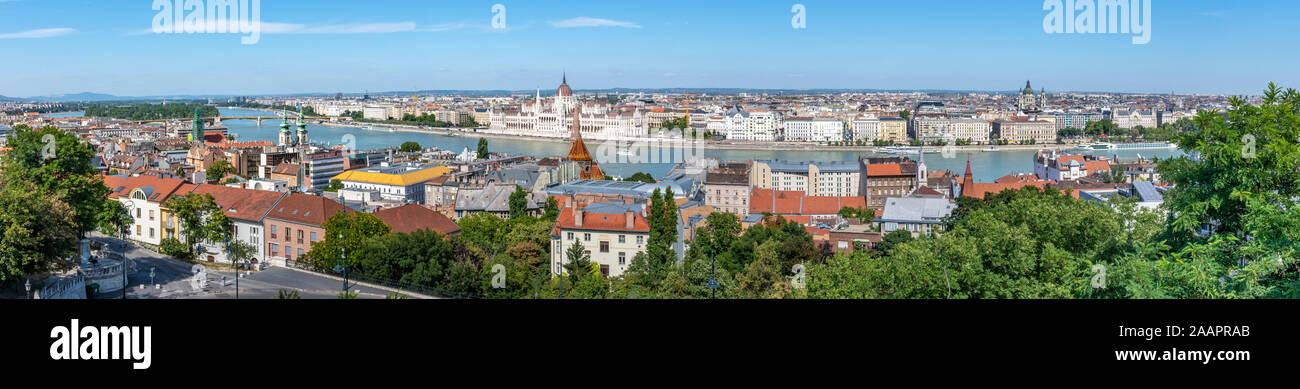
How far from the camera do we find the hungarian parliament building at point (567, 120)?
126ft

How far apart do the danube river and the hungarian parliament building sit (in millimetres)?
1488

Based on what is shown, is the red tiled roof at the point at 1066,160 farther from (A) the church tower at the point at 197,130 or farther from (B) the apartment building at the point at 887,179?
(A) the church tower at the point at 197,130

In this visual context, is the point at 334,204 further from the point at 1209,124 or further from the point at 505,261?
the point at 1209,124

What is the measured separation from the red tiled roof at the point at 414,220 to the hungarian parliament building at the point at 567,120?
2837cm

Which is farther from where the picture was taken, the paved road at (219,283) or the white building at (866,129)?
the white building at (866,129)

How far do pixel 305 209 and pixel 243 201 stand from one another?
37.4 inches

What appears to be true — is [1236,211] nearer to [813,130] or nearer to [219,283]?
[219,283]

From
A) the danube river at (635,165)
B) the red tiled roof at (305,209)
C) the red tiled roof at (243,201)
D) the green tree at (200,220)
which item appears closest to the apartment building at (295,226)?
the red tiled roof at (305,209)

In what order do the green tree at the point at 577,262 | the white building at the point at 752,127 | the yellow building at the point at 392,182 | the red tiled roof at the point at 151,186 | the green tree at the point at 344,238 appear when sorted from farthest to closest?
the white building at the point at 752,127, the yellow building at the point at 392,182, the red tiled roof at the point at 151,186, the green tree at the point at 577,262, the green tree at the point at 344,238

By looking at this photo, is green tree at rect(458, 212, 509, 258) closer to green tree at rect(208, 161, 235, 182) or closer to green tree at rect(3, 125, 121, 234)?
green tree at rect(3, 125, 121, 234)

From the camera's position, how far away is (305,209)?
848 cm
